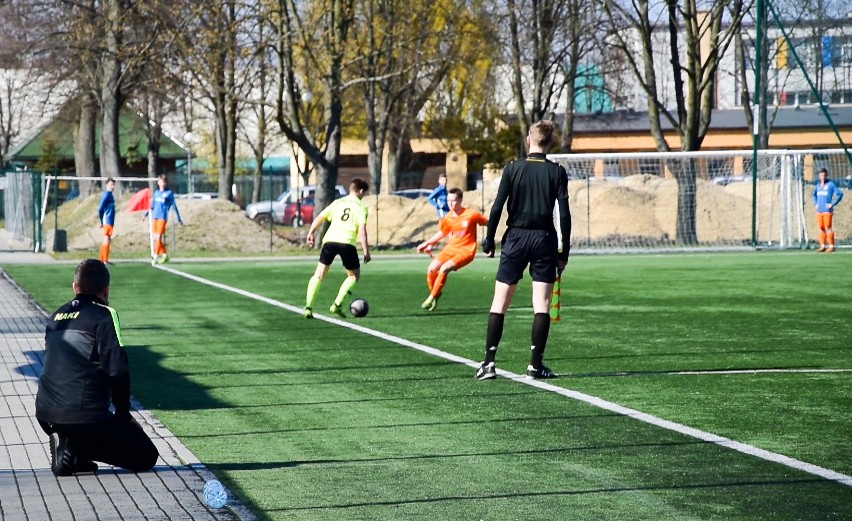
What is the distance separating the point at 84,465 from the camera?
277 inches

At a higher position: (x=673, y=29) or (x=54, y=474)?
(x=673, y=29)

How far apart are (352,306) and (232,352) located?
3.65 meters

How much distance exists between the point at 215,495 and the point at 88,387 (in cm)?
117

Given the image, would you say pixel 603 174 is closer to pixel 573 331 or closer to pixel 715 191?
pixel 715 191

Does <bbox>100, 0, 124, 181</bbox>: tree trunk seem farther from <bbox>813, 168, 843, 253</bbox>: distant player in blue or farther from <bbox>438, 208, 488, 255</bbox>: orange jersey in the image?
<bbox>438, 208, 488, 255</bbox>: orange jersey

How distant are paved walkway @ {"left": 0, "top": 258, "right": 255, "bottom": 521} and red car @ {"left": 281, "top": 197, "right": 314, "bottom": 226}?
44.7 metres

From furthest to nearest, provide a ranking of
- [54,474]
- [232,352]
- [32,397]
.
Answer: [232,352], [32,397], [54,474]

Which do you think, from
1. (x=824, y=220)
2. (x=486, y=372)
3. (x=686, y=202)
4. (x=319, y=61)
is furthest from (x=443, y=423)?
(x=319, y=61)

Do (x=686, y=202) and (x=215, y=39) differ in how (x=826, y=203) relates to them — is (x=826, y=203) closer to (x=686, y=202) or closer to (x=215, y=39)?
(x=686, y=202)

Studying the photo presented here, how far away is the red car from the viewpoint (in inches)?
2131

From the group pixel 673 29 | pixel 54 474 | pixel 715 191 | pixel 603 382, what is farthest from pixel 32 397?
pixel 673 29

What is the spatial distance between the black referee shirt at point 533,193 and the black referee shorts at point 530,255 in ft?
0.23

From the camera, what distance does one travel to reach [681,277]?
80.5ft

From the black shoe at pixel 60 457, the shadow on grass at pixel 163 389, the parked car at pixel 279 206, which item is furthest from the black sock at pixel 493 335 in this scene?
the parked car at pixel 279 206
